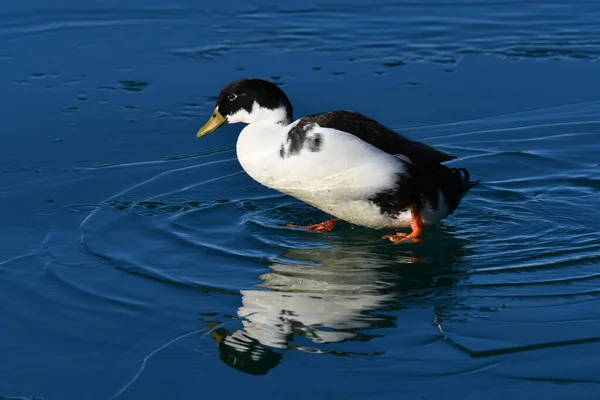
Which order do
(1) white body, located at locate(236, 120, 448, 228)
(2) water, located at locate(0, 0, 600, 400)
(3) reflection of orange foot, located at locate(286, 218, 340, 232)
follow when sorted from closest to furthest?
(2) water, located at locate(0, 0, 600, 400)
(1) white body, located at locate(236, 120, 448, 228)
(3) reflection of orange foot, located at locate(286, 218, 340, 232)

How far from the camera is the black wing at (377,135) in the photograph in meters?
6.60

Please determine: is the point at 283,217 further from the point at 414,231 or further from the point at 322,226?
the point at 414,231

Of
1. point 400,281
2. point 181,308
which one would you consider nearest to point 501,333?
point 400,281

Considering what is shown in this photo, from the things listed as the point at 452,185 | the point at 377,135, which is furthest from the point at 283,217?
the point at 452,185

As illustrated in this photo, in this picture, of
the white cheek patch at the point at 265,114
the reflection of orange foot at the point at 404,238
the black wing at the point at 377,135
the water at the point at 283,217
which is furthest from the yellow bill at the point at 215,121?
the reflection of orange foot at the point at 404,238

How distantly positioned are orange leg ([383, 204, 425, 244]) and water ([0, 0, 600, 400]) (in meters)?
0.18

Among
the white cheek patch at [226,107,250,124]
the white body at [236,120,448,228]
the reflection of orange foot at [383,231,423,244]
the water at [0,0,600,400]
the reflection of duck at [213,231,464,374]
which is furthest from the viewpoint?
the white cheek patch at [226,107,250,124]

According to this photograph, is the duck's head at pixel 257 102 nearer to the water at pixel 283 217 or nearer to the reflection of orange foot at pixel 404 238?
the water at pixel 283 217

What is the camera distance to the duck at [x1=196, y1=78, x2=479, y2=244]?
656cm

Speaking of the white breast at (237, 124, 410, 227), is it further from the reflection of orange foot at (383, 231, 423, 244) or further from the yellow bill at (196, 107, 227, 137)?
the yellow bill at (196, 107, 227, 137)

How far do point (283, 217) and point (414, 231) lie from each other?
3.11 ft

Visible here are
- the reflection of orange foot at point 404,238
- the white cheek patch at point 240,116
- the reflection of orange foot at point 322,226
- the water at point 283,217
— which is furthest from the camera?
the reflection of orange foot at point 322,226

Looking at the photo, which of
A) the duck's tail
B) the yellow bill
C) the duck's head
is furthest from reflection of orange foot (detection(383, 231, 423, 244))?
the yellow bill

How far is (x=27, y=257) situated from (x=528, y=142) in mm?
4116
